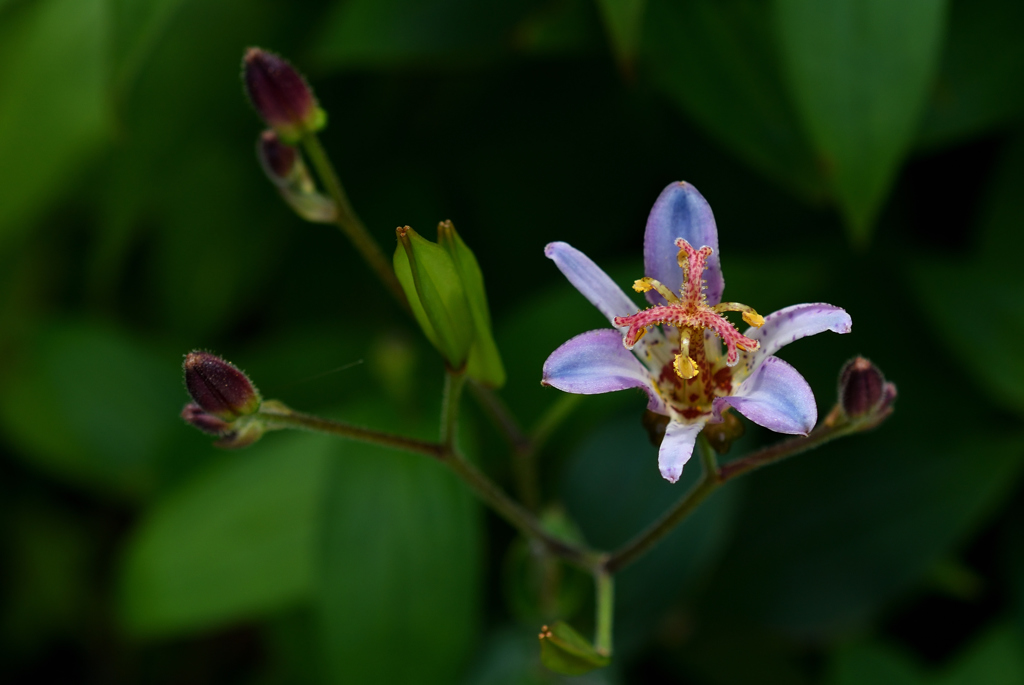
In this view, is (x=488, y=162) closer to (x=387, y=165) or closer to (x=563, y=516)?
(x=387, y=165)

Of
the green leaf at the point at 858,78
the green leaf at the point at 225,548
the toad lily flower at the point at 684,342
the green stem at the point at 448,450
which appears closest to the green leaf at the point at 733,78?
the green leaf at the point at 858,78

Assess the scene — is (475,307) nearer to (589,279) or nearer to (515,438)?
(589,279)

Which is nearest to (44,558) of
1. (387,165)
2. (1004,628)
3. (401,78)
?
(387,165)

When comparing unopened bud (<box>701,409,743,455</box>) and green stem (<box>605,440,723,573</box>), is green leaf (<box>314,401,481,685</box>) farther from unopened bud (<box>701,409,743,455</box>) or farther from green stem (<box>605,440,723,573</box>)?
unopened bud (<box>701,409,743,455</box>)

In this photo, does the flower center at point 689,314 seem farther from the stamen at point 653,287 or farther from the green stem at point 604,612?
the green stem at point 604,612

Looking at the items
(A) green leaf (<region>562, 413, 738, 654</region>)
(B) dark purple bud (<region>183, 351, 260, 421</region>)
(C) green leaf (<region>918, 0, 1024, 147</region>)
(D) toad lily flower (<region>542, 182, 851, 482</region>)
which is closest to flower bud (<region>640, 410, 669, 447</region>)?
(D) toad lily flower (<region>542, 182, 851, 482</region>)

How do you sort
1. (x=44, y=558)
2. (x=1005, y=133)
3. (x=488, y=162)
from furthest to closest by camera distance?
(x=44, y=558), (x=488, y=162), (x=1005, y=133)
